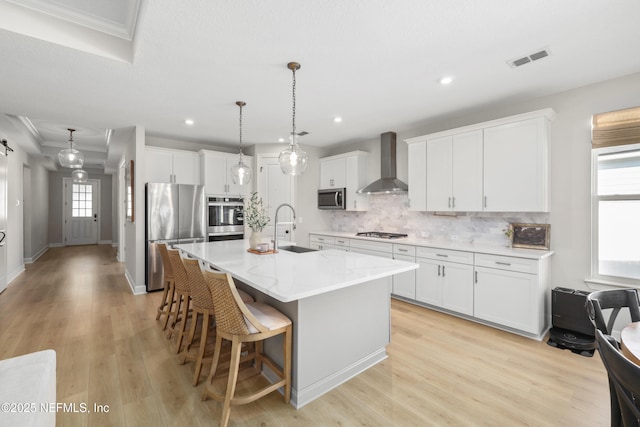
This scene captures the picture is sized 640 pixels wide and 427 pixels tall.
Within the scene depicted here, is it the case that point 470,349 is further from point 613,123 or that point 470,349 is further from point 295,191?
point 295,191

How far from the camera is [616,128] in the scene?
9.55 ft

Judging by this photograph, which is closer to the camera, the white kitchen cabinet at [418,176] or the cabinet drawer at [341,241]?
the white kitchen cabinet at [418,176]

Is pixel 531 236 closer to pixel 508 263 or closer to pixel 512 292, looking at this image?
pixel 508 263

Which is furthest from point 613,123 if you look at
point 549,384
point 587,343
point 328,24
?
point 328,24

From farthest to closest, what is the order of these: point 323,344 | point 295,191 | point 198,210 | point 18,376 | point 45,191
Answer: point 45,191 < point 295,191 < point 198,210 < point 323,344 < point 18,376

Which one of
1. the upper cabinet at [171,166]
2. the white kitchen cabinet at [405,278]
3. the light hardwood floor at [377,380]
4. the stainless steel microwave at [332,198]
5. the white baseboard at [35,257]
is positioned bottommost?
the light hardwood floor at [377,380]

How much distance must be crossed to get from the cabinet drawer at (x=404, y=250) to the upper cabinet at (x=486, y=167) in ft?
Result: 2.04

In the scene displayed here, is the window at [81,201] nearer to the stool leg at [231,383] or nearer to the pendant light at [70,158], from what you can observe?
the pendant light at [70,158]

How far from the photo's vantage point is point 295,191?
5.80 metres

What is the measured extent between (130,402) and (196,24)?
8.71ft

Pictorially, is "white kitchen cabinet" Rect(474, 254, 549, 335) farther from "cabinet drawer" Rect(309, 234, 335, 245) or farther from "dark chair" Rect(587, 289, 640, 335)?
"cabinet drawer" Rect(309, 234, 335, 245)

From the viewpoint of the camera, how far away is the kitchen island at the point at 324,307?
1.96m

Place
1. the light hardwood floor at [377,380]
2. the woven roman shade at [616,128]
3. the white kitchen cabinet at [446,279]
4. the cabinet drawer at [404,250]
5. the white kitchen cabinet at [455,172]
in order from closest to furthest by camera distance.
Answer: the light hardwood floor at [377,380]
the woven roman shade at [616,128]
the white kitchen cabinet at [446,279]
the white kitchen cabinet at [455,172]
the cabinet drawer at [404,250]

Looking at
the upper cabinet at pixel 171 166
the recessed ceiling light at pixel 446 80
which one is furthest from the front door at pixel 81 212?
the recessed ceiling light at pixel 446 80
